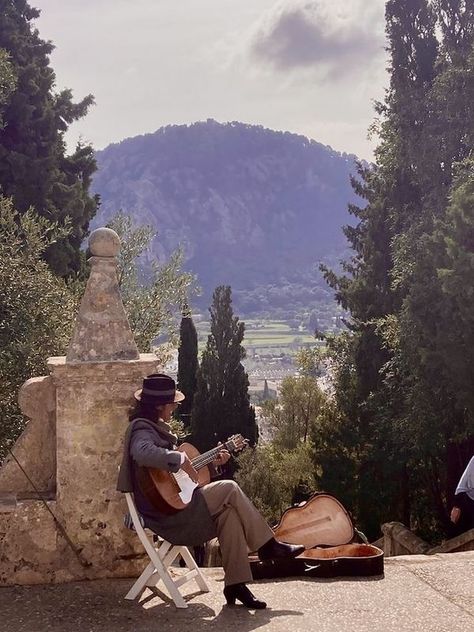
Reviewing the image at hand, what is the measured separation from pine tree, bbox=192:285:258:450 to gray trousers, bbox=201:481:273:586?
3001cm

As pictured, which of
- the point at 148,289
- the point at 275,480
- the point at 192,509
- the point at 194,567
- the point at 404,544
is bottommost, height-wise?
the point at 275,480

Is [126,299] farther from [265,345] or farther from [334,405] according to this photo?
[265,345]

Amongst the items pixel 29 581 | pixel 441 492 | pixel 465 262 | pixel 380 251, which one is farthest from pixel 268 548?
pixel 380 251

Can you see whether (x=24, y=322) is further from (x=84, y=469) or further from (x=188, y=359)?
(x=188, y=359)

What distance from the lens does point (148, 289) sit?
1939 centimetres

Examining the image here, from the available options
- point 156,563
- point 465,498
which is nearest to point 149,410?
point 156,563

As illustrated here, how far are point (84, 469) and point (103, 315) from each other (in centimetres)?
114

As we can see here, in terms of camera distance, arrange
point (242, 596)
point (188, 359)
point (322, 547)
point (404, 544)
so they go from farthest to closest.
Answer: point (188, 359) → point (404, 544) → point (322, 547) → point (242, 596)

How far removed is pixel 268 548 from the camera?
5.48 meters

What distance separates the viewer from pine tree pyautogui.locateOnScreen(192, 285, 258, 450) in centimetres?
3572

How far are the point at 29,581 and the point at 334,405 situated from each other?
24.7 meters

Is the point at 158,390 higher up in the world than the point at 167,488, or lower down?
higher up

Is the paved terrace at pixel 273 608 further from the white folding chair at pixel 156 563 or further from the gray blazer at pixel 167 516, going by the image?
the gray blazer at pixel 167 516

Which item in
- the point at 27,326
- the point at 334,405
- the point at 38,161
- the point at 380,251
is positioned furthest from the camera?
the point at 334,405
